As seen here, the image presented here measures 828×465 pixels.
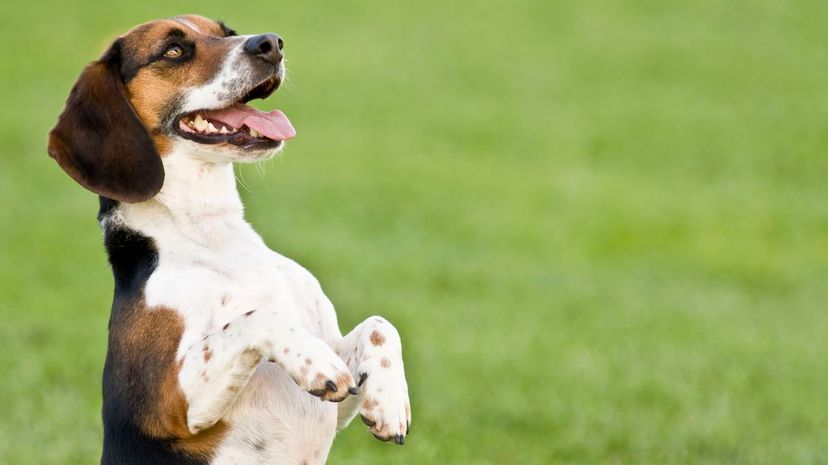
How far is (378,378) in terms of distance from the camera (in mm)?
5027

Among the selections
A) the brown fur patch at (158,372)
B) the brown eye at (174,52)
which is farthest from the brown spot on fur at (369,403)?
the brown eye at (174,52)

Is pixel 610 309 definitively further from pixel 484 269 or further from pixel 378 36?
pixel 378 36

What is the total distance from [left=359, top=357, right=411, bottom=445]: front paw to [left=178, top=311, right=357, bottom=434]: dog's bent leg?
0.23 metres

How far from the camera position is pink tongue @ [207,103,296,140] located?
5340mm

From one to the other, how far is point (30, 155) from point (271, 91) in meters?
14.5

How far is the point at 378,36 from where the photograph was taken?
89.5 feet

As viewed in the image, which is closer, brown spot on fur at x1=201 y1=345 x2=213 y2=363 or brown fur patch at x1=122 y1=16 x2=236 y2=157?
brown spot on fur at x1=201 y1=345 x2=213 y2=363

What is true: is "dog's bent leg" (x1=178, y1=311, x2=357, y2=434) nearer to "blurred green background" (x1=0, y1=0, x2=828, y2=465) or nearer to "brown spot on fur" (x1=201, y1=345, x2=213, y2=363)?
"brown spot on fur" (x1=201, y1=345, x2=213, y2=363)

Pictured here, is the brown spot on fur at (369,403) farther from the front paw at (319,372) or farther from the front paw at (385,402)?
the front paw at (319,372)

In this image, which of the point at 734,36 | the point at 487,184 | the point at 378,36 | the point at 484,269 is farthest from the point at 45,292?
the point at 734,36

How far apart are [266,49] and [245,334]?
127 centimetres

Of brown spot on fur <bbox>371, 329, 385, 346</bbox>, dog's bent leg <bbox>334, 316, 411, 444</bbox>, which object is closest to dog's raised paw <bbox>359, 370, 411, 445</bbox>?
dog's bent leg <bbox>334, 316, 411, 444</bbox>

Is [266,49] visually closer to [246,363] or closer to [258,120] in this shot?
[258,120]

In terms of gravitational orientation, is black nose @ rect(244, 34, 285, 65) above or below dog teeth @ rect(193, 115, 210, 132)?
above
